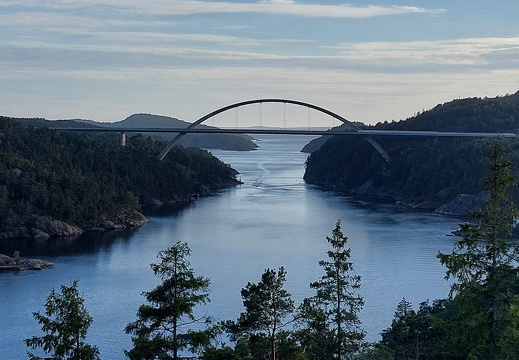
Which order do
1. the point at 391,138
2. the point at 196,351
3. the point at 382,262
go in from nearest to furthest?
the point at 196,351
the point at 382,262
the point at 391,138

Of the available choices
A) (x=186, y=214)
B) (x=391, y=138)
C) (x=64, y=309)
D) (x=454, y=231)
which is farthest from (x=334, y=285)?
(x=391, y=138)

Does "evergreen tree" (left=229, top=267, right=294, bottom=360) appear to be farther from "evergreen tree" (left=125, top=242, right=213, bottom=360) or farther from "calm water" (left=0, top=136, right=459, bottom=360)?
"calm water" (left=0, top=136, right=459, bottom=360)

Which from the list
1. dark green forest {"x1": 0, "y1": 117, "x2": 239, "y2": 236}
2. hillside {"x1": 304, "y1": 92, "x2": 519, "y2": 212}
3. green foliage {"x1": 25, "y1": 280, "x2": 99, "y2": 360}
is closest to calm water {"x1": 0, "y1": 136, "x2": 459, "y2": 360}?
dark green forest {"x1": 0, "y1": 117, "x2": 239, "y2": 236}

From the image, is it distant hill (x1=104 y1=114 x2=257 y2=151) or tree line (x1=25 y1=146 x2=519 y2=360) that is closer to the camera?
tree line (x1=25 y1=146 x2=519 y2=360)

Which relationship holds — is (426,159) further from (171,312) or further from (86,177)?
(171,312)

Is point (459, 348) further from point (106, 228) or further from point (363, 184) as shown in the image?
point (363, 184)

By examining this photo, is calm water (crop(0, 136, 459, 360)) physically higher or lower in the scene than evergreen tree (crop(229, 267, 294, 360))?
lower
